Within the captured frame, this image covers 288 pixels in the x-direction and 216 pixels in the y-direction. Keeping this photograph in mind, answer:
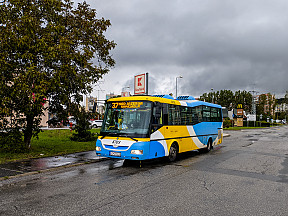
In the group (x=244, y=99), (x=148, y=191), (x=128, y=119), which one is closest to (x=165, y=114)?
(x=128, y=119)

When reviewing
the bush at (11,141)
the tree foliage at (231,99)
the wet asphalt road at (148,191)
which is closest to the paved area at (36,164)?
the wet asphalt road at (148,191)

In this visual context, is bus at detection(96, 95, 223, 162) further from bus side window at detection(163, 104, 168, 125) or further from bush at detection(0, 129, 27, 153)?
bush at detection(0, 129, 27, 153)

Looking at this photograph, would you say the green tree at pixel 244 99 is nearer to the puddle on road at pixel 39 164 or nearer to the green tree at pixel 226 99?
the green tree at pixel 226 99

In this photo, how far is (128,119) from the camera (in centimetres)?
955

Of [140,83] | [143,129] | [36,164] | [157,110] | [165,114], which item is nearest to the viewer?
[143,129]

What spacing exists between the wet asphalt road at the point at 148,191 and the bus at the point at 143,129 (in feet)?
2.26

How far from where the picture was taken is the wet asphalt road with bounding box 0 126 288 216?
16.3ft

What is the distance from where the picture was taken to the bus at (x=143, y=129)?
9086 mm

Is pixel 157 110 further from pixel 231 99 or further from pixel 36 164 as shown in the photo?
pixel 231 99

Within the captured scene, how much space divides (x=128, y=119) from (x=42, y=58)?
14.7 ft

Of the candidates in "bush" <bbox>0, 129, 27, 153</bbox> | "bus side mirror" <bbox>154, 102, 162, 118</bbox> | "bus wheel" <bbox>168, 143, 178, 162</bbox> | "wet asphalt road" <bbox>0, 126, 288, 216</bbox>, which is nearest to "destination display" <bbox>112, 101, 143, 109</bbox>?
"bus side mirror" <bbox>154, 102, 162, 118</bbox>

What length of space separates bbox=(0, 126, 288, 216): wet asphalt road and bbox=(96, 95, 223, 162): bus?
69 centimetres

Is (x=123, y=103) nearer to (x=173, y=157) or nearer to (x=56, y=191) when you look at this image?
(x=173, y=157)

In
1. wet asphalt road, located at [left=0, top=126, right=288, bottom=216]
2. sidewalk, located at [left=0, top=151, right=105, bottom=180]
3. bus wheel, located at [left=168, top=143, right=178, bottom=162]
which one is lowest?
wet asphalt road, located at [left=0, top=126, right=288, bottom=216]
